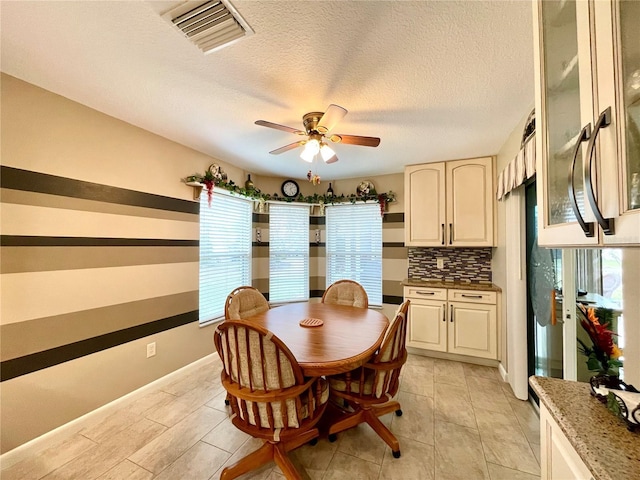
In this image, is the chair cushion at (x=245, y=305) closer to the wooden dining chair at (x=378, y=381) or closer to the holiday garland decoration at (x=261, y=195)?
the wooden dining chair at (x=378, y=381)

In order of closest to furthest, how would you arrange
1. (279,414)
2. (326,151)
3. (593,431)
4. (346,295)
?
(593,431), (279,414), (326,151), (346,295)

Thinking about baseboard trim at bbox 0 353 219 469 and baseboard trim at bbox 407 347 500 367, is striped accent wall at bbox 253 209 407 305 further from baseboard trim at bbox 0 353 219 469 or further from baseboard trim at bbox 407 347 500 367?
baseboard trim at bbox 0 353 219 469

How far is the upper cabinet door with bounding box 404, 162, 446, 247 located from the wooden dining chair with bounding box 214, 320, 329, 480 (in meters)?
2.58

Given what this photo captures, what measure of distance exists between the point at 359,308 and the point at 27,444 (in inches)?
104

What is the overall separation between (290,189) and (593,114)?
12.5ft

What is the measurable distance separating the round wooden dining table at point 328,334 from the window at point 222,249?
110 cm

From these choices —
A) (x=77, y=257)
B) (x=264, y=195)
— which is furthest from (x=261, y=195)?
(x=77, y=257)

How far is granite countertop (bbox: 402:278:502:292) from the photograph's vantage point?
119 inches

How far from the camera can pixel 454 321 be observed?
3.14 meters

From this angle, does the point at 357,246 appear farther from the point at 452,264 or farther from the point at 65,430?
the point at 65,430

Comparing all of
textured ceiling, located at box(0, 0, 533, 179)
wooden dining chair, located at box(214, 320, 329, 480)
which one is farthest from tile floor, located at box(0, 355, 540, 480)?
textured ceiling, located at box(0, 0, 533, 179)

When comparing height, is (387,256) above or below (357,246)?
below

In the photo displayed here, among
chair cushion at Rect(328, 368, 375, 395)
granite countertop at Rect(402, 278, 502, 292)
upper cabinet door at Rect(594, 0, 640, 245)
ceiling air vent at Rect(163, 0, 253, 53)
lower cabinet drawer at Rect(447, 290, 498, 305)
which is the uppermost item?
ceiling air vent at Rect(163, 0, 253, 53)

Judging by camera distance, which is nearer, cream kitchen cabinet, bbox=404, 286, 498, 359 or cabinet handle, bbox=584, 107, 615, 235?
cabinet handle, bbox=584, 107, 615, 235
